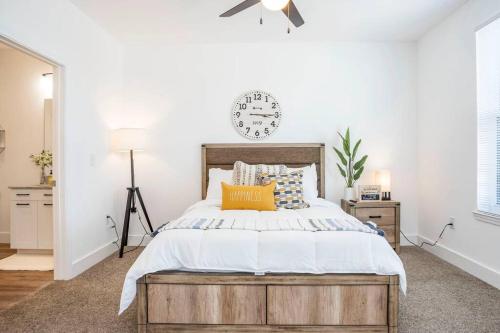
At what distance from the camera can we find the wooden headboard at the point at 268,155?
4273 mm

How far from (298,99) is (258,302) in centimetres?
295

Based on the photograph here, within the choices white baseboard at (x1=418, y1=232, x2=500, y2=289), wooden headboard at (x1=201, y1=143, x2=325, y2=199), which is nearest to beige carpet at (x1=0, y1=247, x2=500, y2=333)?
white baseboard at (x1=418, y1=232, x2=500, y2=289)

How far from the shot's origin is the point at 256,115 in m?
4.37

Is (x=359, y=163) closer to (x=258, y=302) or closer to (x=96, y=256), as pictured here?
(x=258, y=302)

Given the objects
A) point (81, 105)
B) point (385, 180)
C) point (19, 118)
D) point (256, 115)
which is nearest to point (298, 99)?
point (256, 115)

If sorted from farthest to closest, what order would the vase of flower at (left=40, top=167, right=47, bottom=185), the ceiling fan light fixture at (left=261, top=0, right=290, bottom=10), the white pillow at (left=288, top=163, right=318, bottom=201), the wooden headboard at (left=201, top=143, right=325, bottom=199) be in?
the vase of flower at (left=40, top=167, right=47, bottom=185) < the wooden headboard at (left=201, top=143, right=325, bottom=199) < the white pillow at (left=288, top=163, right=318, bottom=201) < the ceiling fan light fixture at (left=261, top=0, right=290, bottom=10)

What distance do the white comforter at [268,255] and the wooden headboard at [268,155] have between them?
7.03 feet

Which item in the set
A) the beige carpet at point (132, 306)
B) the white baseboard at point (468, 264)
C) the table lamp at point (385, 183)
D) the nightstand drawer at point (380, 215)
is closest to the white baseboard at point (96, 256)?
the beige carpet at point (132, 306)

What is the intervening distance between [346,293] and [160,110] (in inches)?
132

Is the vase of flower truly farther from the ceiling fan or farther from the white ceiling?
the ceiling fan

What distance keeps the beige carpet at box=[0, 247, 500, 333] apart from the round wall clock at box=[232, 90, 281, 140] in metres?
2.28

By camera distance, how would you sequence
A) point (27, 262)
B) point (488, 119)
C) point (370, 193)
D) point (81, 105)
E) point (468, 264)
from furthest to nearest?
1. point (370, 193)
2. point (27, 262)
3. point (81, 105)
4. point (468, 264)
5. point (488, 119)

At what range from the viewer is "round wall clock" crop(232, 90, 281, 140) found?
14.3 feet

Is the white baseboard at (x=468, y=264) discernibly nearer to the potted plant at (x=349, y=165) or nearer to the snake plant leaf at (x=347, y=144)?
the potted plant at (x=349, y=165)
